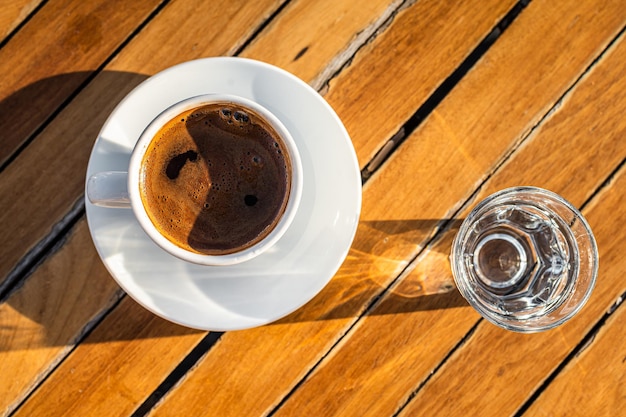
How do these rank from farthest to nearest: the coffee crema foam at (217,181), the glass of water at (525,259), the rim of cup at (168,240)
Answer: the glass of water at (525,259)
the coffee crema foam at (217,181)
the rim of cup at (168,240)

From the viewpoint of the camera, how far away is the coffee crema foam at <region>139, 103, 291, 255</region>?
3.22 ft

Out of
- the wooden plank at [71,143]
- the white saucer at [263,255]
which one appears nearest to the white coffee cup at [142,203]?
the white saucer at [263,255]

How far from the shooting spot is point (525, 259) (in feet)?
4.03

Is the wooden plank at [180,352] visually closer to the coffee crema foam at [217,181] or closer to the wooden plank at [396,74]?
the wooden plank at [396,74]

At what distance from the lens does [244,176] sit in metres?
1.01

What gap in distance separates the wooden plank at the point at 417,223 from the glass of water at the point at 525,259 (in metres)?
0.06

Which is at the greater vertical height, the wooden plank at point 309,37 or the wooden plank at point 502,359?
the wooden plank at point 309,37

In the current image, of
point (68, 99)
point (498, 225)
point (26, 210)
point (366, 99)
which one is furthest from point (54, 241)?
point (498, 225)

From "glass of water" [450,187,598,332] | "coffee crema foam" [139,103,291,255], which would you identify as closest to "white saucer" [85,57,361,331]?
"coffee crema foam" [139,103,291,255]

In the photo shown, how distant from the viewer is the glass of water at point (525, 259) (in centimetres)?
110

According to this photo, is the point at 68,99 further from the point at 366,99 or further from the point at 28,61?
the point at 366,99

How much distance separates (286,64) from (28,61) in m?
0.50

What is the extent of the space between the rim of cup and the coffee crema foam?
2.9 inches

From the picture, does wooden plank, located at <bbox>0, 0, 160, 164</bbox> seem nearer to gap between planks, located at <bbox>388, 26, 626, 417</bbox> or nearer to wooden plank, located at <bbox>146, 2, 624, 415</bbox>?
wooden plank, located at <bbox>146, 2, 624, 415</bbox>
